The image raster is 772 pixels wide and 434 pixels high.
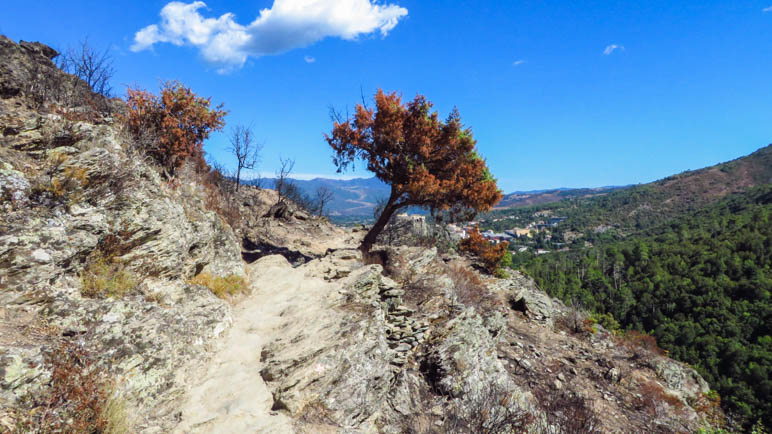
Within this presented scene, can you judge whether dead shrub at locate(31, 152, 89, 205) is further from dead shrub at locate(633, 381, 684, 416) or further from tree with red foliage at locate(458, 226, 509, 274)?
tree with red foliage at locate(458, 226, 509, 274)

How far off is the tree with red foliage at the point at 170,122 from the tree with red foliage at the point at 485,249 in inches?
683

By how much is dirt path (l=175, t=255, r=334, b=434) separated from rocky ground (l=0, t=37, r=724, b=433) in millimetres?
35

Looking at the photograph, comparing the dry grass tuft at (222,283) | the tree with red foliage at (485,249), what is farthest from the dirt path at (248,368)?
the tree with red foliage at (485,249)

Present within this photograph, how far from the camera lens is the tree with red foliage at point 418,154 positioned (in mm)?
14148

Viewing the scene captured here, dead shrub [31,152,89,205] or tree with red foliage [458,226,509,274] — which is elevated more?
dead shrub [31,152,89,205]

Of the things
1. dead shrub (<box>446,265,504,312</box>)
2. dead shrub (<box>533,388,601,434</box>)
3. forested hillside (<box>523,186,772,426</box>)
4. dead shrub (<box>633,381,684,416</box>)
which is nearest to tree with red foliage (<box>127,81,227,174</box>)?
dead shrub (<box>446,265,504,312</box>)

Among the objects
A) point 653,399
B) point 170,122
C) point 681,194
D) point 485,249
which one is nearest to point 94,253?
point 170,122

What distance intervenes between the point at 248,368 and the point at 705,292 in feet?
305

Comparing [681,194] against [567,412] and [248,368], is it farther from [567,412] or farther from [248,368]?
[248,368]

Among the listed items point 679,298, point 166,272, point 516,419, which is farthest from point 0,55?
point 679,298

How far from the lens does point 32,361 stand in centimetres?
423

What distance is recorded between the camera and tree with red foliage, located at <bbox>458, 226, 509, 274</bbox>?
67.8 ft

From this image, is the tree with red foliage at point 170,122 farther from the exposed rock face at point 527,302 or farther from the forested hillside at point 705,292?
the forested hillside at point 705,292

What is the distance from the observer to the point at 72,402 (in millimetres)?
4258
